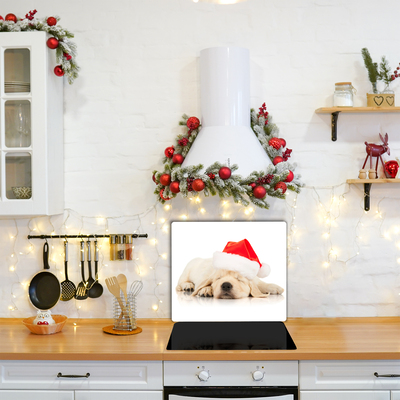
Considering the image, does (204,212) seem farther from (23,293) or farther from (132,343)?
(23,293)

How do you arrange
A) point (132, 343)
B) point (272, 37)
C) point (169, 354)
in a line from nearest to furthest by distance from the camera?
1. point (169, 354)
2. point (132, 343)
3. point (272, 37)

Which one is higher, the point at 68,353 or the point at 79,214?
the point at 79,214

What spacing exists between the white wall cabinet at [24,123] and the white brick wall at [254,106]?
1.00ft

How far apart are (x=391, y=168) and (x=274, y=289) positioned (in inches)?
33.5

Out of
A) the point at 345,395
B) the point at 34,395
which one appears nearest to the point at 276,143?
the point at 345,395

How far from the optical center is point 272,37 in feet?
7.85

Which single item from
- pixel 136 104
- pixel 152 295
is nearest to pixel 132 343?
pixel 152 295

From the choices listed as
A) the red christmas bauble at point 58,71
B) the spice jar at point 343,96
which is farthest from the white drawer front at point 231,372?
the red christmas bauble at point 58,71

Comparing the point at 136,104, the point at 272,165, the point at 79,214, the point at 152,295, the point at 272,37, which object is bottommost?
the point at 152,295

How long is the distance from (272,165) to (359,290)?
33.7 inches

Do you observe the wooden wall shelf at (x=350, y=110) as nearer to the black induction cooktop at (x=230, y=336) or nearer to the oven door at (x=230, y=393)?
the black induction cooktop at (x=230, y=336)

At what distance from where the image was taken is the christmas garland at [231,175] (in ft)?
6.68

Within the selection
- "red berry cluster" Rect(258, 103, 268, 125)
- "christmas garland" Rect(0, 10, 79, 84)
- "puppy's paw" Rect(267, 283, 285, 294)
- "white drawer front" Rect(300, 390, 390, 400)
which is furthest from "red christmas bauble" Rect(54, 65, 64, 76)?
"white drawer front" Rect(300, 390, 390, 400)

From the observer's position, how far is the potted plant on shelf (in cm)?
228
